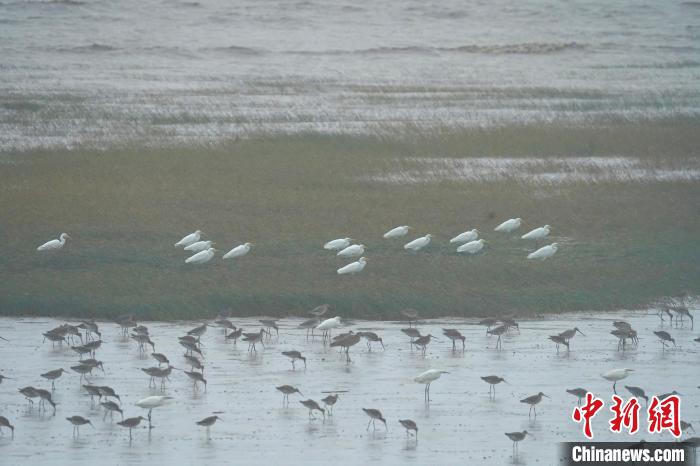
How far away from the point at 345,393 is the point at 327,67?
44853mm

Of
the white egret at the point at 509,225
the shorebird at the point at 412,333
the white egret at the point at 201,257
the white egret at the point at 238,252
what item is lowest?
the shorebird at the point at 412,333

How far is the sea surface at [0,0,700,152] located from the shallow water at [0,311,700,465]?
15986 mm

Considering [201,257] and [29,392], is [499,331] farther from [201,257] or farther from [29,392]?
[29,392]

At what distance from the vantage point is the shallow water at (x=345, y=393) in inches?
643

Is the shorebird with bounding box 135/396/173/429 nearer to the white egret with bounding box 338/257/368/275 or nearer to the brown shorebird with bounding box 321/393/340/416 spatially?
the brown shorebird with bounding box 321/393/340/416

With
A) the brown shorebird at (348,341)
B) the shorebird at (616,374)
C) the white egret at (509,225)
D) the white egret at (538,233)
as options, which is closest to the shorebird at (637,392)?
the shorebird at (616,374)

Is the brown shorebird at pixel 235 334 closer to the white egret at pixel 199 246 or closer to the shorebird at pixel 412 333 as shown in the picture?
the shorebird at pixel 412 333

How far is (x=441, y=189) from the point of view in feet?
99.2

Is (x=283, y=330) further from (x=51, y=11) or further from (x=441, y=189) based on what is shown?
(x=51, y=11)

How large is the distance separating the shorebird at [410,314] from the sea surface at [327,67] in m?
15.6

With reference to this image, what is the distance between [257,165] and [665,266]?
1200 cm

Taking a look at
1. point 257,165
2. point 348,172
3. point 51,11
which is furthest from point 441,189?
point 51,11

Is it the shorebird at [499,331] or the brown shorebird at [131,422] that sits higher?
the shorebird at [499,331]

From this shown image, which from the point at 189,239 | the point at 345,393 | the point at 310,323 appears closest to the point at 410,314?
the point at 310,323
